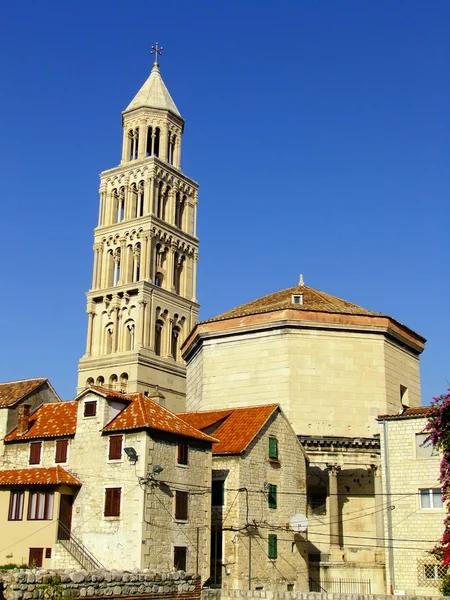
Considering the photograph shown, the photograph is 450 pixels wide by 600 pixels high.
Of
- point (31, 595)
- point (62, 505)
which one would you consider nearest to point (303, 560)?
point (62, 505)

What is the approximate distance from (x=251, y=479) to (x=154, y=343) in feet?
162

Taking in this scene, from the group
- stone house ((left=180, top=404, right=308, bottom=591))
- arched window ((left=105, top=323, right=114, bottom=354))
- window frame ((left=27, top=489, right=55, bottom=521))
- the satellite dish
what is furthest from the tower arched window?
window frame ((left=27, top=489, right=55, bottom=521))

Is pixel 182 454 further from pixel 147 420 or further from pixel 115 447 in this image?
pixel 115 447

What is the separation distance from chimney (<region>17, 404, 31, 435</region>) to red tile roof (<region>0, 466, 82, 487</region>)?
2.83m

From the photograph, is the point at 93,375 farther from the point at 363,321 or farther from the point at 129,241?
the point at 363,321

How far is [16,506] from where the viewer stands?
124 feet

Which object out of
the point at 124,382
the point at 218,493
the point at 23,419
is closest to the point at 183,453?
the point at 218,493

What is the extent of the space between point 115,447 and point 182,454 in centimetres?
315

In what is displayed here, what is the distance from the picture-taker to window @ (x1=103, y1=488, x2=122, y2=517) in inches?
1401

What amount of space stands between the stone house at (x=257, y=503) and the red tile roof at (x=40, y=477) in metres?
7.32

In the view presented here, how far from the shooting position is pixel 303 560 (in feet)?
139

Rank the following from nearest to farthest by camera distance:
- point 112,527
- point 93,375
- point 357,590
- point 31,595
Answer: point 31,595 < point 112,527 < point 357,590 < point 93,375

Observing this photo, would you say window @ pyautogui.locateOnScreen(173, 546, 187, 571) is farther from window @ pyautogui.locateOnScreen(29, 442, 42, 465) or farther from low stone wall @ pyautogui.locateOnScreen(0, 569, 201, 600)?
window @ pyautogui.locateOnScreen(29, 442, 42, 465)

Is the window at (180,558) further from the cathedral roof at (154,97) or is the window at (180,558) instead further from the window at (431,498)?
the cathedral roof at (154,97)
